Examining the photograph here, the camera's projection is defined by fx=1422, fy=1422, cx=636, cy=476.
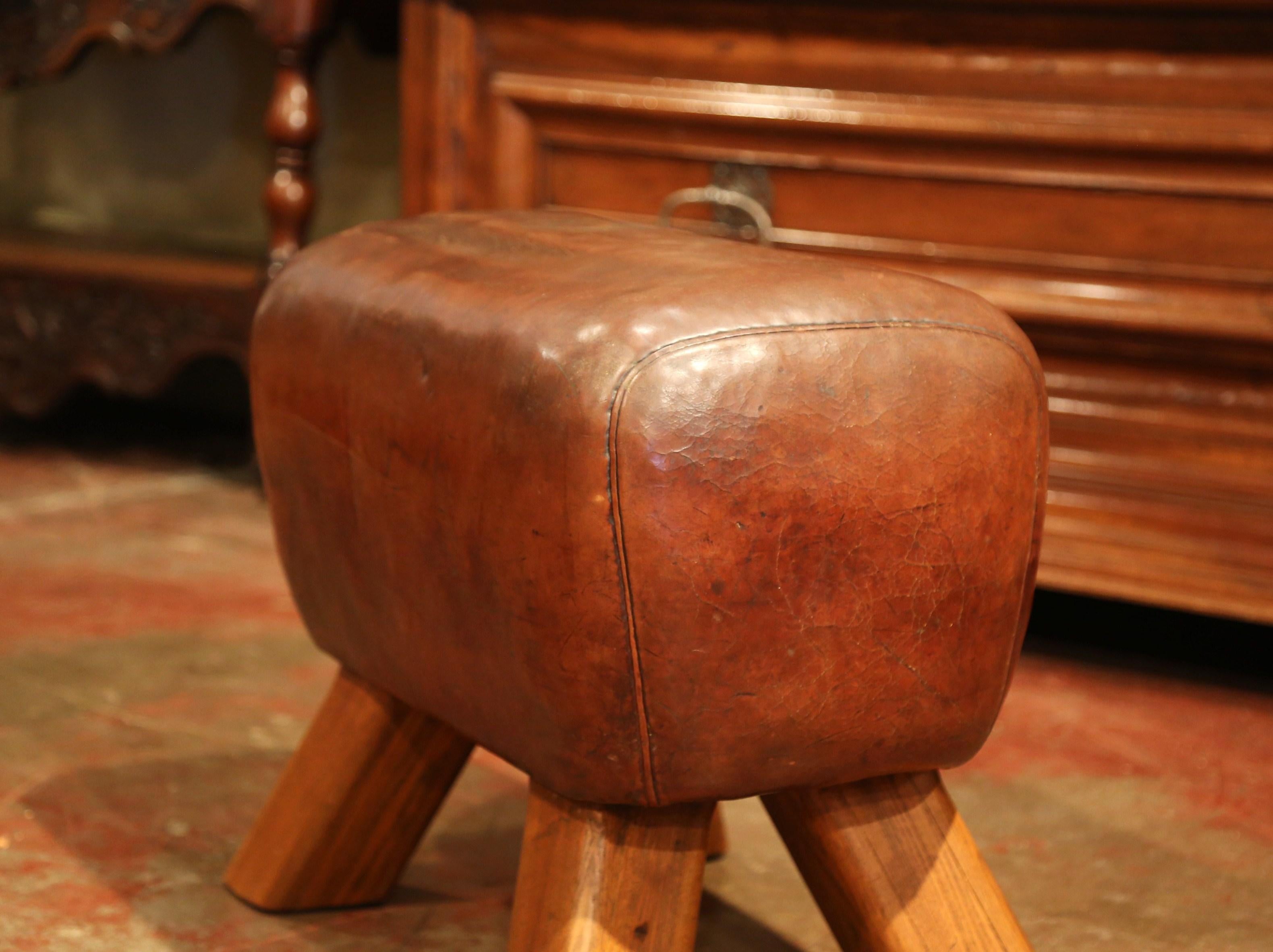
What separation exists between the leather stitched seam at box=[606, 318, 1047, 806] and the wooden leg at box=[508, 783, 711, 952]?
0.05 metres

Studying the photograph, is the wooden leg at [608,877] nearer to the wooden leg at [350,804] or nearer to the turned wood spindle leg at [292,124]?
the wooden leg at [350,804]

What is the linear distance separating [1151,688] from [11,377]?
1.85 m

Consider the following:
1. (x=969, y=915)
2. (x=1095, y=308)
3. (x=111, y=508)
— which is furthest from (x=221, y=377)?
(x=969, y=915)

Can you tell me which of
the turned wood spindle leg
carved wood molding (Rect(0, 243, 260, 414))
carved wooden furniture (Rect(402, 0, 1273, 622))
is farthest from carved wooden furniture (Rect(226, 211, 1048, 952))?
carved wood molding (Rect(0, 243, 260, 414))

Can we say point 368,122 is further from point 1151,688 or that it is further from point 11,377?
point 1151,688

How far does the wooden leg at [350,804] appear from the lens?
97 cm

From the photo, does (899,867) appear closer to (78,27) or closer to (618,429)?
(618,429)

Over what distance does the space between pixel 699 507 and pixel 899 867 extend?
279mm

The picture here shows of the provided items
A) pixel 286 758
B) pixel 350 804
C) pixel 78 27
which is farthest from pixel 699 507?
pixel 78 27

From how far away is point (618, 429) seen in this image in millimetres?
669

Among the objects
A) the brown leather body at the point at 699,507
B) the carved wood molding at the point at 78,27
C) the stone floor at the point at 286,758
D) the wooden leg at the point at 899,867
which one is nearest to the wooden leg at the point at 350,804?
the stone floor at the point at 286,758

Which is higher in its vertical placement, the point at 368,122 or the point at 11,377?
the point at 368,122

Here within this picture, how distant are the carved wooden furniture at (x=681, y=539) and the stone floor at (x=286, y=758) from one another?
0.80ft

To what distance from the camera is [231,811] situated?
1.18 meters
